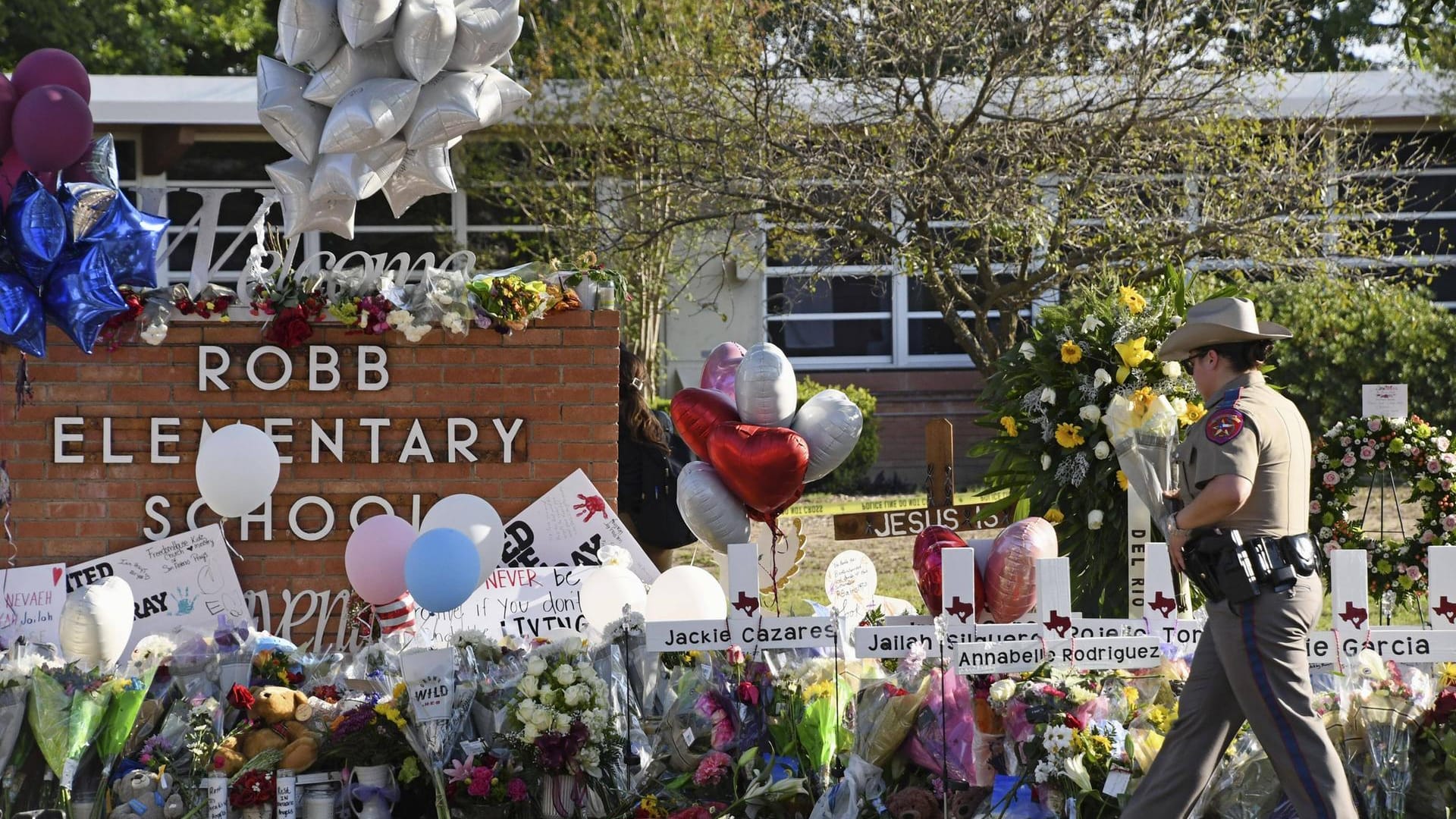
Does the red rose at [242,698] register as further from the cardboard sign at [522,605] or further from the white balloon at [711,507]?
the white balloon at [711,507]

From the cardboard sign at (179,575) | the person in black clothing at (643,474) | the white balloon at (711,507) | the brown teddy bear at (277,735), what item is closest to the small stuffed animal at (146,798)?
the brown teddy bear at (277,735)

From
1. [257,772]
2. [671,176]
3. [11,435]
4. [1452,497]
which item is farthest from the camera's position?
[671,176]

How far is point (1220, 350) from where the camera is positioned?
4242 mm

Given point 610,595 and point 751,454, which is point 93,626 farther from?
point 751,454

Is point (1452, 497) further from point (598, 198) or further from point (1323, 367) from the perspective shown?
point (598, 198)

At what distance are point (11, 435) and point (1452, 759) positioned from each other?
5571mm

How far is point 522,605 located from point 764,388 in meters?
1.47

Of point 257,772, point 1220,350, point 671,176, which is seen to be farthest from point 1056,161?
point 257,772

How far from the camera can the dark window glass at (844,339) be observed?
52.8 feet

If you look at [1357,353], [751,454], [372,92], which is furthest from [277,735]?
[1357,353]

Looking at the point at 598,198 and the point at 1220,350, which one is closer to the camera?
the point at 1220,350

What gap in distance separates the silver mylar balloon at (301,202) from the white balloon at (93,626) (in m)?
1.82

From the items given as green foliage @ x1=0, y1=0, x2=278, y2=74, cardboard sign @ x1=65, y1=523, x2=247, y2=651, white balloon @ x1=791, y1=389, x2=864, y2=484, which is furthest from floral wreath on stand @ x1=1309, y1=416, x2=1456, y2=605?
green foliage @ x1=0, y1=0, x2=278, y2=74

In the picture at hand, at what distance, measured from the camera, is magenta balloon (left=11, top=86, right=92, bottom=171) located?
19.0 ft
